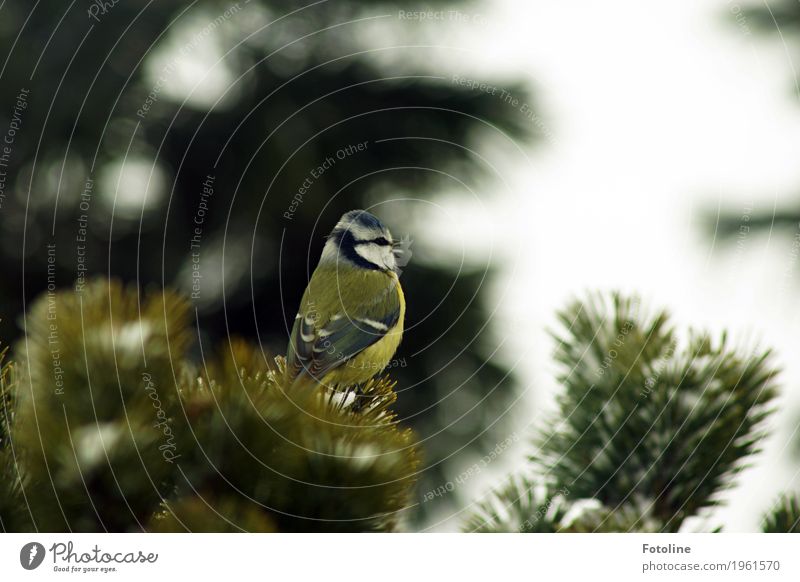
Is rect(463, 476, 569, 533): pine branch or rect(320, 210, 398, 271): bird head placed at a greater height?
rect(320, 210, 398, 271): bird head

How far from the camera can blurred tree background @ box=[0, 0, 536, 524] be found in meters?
2.30

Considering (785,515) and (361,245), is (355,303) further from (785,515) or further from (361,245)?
(785,515)

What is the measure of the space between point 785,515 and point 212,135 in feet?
6.52

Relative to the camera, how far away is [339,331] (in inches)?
49.7

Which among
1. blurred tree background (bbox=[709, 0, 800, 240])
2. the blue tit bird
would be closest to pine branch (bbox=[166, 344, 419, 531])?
the blue tit bird

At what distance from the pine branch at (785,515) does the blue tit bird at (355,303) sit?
54 cm

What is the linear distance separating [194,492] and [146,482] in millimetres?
40

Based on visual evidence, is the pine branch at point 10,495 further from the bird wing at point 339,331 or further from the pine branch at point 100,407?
the bird wing at point 339,331

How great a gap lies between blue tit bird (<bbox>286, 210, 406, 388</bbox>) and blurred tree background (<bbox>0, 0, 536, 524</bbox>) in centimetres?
88

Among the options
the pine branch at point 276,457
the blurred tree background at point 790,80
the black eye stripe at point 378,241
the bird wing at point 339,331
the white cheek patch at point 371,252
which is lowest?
the pine branch at point 276,457

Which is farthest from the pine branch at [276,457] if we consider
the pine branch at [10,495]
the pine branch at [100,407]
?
the pine branch at [10,495]

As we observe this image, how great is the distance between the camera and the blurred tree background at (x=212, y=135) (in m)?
2.30

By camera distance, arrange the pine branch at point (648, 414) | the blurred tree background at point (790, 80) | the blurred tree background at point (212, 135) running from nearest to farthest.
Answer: the pine branch at point (648, 414) → the blurred tree background at point (790, 80) → the blurred tree background at point (212, 135)

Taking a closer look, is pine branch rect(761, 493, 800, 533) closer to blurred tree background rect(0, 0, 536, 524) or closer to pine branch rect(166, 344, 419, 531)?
pine branch rect(166, 344, 419, 531)
